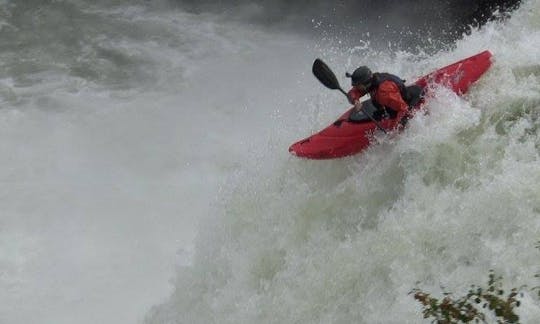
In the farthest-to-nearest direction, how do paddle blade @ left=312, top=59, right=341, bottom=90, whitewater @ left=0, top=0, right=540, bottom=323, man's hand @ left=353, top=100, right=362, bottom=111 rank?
paddle blade @ left=312, top=59, right=341, bottom=90, man's hand @ left=353, top=100, right=362, bottom=111, whitewater @ left=0, top=0, right=540, bottom=323

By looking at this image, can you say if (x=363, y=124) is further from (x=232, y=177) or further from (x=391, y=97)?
(x=232, y=177)

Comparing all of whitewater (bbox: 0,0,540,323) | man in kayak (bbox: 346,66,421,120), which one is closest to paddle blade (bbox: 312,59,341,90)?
man in kayak (bbox: 346,66,421,120)

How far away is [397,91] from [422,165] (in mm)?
591

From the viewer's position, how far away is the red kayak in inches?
216

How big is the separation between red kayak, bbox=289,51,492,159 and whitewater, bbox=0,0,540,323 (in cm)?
10

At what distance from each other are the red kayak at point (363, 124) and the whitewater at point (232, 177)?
10 centimetres

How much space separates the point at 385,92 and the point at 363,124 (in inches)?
15.8

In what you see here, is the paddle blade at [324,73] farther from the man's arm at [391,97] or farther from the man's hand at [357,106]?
the man's arm at [391,97]

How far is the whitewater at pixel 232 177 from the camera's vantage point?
4742 millimetres

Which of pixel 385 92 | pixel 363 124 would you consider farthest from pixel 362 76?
pixel 363 124

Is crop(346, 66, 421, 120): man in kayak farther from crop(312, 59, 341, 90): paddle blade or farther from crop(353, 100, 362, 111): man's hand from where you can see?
Result: crop(312, 59, 341, 90): paddle blade

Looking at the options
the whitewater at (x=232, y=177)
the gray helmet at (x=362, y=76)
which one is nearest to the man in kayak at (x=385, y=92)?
the gray helmet at (x=362, y=76)

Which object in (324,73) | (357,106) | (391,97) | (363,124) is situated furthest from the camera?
(324,73)

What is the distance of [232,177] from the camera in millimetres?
6668
